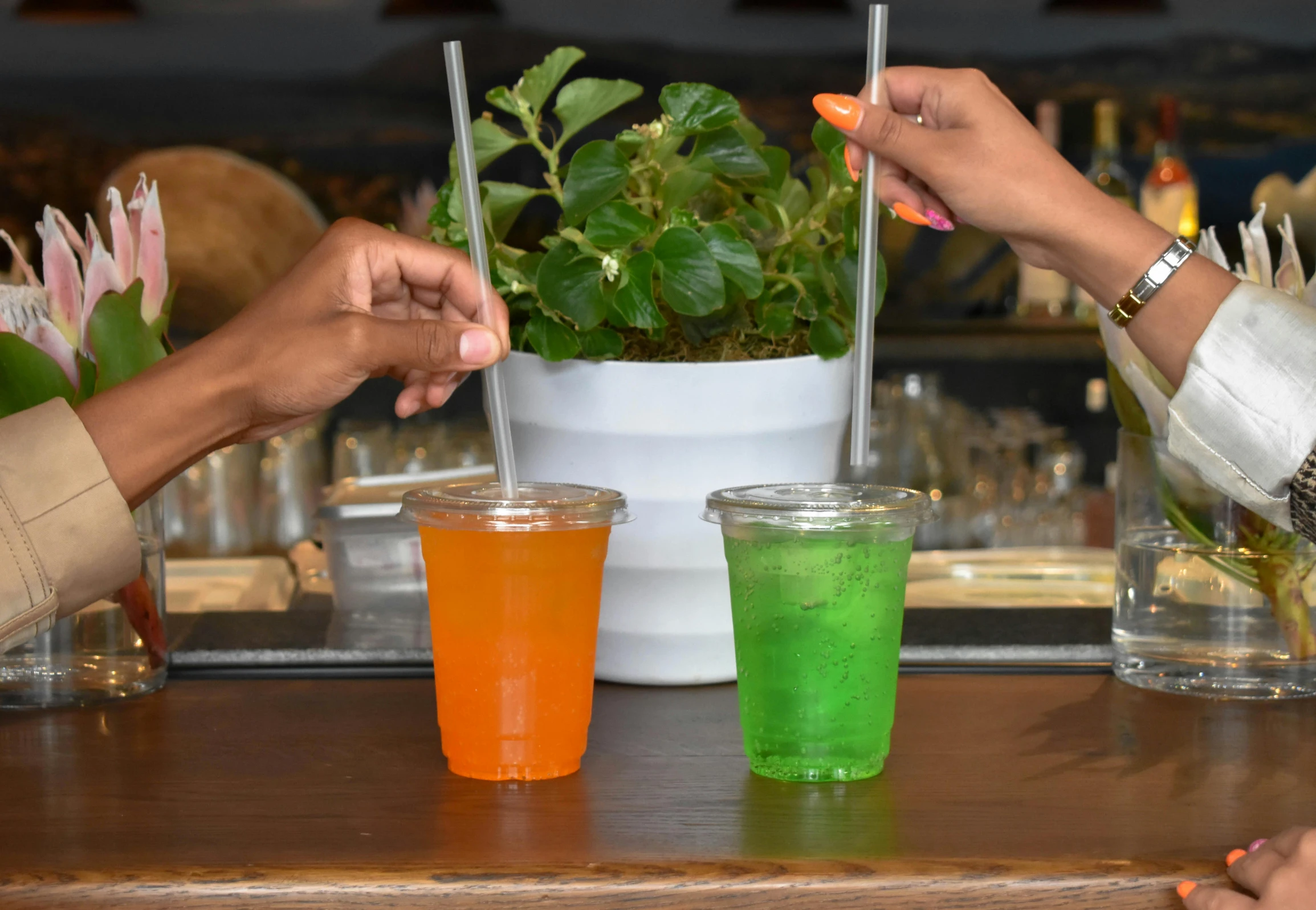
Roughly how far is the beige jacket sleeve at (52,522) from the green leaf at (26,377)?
5.0 inches

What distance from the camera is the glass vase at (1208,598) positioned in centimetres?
85

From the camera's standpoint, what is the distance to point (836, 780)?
2.30 feet

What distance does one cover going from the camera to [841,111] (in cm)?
71

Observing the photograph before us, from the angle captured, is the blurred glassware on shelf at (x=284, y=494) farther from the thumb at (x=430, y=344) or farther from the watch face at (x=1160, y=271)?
the watch face at (x=1160, y=271)

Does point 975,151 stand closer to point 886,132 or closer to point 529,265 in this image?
point 886,132

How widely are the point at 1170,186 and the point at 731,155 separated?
2.13 meters

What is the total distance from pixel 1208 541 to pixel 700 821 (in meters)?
0.41

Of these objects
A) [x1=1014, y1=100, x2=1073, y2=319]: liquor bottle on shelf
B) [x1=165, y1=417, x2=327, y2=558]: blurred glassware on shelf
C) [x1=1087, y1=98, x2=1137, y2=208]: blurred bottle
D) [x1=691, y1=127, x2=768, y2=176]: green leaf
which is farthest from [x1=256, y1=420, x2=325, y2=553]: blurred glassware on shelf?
[x1=691, y1=127, x2=768, y2=176]: green leaf

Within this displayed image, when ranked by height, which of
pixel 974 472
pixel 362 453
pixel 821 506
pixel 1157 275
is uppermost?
pixel 1157 275

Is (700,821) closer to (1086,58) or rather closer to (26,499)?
(26,499)

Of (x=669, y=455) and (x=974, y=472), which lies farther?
(x=974, y=472)

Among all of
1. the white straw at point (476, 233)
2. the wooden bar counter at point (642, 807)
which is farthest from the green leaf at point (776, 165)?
the wooden bar counter at point (642, 807)

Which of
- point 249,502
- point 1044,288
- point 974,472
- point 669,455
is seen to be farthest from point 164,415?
point 1044,288

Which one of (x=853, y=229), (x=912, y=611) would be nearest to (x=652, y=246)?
(x=853, y=229)
